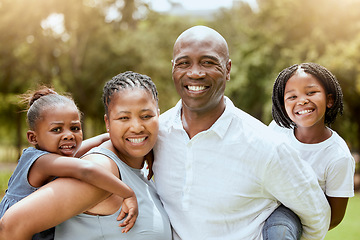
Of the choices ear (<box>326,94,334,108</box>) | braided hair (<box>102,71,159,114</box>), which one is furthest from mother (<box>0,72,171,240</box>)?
ear (<box>326,94,334,108</box>)

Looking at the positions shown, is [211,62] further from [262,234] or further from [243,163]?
[262,234]

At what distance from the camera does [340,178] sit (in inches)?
126

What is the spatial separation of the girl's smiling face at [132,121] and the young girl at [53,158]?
1.05 feet

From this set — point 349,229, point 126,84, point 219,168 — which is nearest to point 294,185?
point 219,168

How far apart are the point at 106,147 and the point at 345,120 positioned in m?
18.3

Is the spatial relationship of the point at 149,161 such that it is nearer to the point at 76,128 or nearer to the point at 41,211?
the point at 76,128

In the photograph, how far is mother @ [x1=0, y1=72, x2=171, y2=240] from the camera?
232 cm

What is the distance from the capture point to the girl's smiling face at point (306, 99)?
3336 mm

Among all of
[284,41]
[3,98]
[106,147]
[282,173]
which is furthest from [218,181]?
[3,98]

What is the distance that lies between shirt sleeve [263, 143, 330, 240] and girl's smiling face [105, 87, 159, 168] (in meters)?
0.80

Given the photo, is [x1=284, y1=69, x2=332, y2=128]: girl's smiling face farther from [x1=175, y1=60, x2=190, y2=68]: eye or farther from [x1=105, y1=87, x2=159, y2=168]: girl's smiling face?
[x1=105, y1=87, x2=159, y2=168]: girl's smiling face

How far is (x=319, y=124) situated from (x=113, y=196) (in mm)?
1829

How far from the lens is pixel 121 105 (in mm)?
2721

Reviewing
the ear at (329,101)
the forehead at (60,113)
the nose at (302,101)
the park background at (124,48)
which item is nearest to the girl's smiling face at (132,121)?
the forehead at (60,113)
